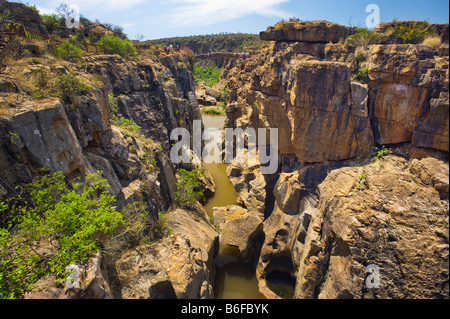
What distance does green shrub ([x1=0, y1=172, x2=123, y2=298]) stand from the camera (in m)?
5.09

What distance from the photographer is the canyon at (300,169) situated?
24.1 ft

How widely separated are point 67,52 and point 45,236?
10.9m

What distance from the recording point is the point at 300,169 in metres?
14.6

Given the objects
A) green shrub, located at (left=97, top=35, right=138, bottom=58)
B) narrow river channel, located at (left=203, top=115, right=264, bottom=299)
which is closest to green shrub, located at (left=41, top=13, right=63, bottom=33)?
green shrub, located at (left=97, top=35, right=138, bottom=58)

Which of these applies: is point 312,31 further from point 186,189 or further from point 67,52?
point 67,52

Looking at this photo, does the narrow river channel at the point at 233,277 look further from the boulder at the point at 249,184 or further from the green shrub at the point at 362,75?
the green shrub at the point at 362,75

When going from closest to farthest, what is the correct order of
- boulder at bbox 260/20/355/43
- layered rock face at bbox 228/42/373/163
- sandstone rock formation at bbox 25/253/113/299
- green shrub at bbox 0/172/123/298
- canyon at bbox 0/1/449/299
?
sandstone rock formation at bbox 25/253/113/299, green shrub at bbox 0/172/123/298, canyon at bbox 0/1/449/299, layered rock face at bbox 228/42/373/163, boulder at bbox 260/20/355/43

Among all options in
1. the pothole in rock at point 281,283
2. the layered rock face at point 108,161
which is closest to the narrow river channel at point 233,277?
the pothole in rock at point 281,283

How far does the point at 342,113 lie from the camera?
12.4m

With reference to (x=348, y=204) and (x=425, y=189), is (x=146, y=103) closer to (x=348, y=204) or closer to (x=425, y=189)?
(x=348, y=204)

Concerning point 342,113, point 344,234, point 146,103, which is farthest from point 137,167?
point 342,113
